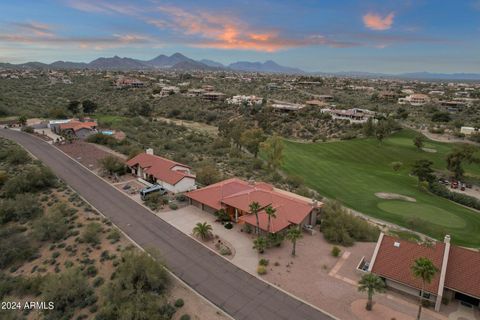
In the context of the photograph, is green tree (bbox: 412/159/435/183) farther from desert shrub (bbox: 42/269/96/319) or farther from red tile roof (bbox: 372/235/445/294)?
desert shrub (bbox: 42/269/96/319)

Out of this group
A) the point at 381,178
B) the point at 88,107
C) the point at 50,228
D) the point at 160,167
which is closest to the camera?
the point at 50,228

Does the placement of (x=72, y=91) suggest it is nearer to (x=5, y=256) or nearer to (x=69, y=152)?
(x=69, y=152)

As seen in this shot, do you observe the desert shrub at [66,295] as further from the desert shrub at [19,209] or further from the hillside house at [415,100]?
the hillside house at [415,100]

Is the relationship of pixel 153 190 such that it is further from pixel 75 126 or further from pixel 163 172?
pixel 75 126

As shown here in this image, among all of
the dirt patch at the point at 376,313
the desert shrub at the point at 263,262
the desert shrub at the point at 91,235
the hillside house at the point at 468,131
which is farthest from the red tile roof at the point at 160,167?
the hillside house at the point at 468,131

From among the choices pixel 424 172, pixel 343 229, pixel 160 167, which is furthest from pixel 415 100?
pixel 160 167

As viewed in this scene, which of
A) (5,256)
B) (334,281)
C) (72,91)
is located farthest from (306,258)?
(72,91)
